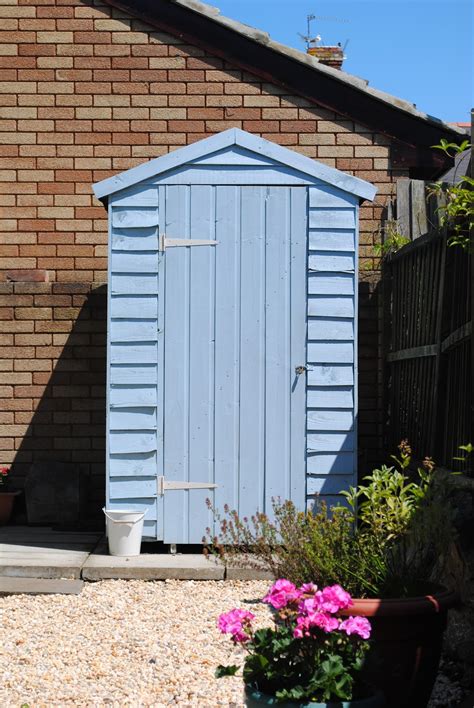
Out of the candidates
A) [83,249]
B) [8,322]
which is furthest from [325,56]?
[8,322]

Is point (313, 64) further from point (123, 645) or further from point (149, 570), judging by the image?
point (123, 645)

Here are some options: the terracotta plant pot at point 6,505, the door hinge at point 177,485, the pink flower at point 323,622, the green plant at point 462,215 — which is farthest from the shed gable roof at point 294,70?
the pink flower at point 323,622

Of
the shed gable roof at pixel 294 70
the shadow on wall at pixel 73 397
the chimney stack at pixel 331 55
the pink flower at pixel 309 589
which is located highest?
the chimney stack at pixel 331 55

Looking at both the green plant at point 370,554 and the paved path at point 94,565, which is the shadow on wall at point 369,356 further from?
the green plant at point 370,554

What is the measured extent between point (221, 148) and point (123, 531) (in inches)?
103

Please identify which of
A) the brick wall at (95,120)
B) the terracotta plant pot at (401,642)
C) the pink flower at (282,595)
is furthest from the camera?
the brick wall at (95,120)

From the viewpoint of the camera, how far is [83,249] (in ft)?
27.7

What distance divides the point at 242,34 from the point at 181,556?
4213 mm

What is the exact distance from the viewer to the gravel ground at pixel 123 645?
4.25 metres

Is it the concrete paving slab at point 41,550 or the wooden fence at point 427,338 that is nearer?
the wooden fence at point 427,338

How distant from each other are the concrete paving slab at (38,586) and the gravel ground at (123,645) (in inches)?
2.8

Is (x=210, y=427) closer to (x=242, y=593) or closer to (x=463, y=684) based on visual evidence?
(x=242, y=593)

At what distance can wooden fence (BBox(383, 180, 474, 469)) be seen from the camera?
5.39 meters

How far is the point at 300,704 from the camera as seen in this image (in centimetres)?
317
